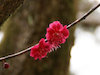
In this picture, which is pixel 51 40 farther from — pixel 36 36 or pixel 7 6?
pixel 36 36

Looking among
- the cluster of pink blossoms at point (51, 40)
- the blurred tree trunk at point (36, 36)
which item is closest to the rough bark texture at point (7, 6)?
the cluster of pink blossoms at point (51, 40)

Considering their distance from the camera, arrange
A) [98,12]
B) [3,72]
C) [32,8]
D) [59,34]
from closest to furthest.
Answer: [59,34], [3,72], [32,8], [98,12]

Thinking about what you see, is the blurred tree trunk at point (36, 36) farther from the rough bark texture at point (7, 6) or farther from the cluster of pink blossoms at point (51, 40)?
the cluster of pink blossoms at point (51, 40)

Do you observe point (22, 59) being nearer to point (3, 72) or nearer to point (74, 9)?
point (3, 72)

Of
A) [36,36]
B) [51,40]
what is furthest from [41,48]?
[36,36]

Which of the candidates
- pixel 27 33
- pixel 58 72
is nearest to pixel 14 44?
pixel 27 33
